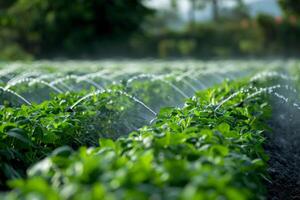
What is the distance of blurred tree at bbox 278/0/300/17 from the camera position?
97.0ft

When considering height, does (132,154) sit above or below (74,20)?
above

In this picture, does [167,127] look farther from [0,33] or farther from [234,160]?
[0,33]

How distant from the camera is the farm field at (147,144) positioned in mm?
2244

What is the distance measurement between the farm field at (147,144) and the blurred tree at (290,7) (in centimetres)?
2250

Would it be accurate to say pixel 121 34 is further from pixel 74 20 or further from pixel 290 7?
pixel 290 7

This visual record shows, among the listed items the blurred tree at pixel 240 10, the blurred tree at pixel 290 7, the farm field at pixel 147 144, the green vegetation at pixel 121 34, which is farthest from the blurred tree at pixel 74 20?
the farm field at pixel 147 144

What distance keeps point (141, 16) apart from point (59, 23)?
154 inches

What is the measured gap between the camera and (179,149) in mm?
2910

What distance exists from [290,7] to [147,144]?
2816 centimetres

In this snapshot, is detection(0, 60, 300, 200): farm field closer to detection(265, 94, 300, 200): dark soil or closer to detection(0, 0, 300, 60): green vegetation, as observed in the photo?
detection(265, 94, 300, 200): dark soil

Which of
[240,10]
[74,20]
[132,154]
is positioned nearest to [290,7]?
[74,20]

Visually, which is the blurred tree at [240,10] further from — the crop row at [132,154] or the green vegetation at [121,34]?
the crop row at [132,154]

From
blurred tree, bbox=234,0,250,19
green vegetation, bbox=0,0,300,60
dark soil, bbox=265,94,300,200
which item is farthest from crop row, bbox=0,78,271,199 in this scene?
blurred tree, bbox=234,0,250,19

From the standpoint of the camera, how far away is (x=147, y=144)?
293 centimetres
